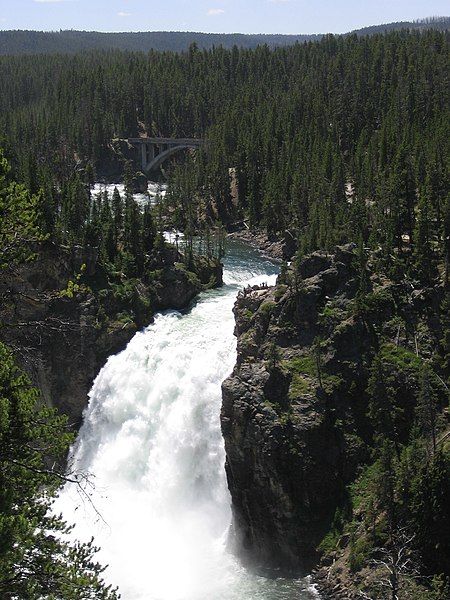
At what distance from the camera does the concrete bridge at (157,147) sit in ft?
592

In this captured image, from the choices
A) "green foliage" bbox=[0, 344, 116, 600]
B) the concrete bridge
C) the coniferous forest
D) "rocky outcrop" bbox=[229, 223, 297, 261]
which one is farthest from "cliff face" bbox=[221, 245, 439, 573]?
the concrete bridge

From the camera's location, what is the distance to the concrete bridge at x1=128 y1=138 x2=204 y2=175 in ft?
592

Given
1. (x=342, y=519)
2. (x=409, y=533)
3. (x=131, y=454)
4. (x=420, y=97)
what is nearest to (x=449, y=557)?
(x=409, y=533)

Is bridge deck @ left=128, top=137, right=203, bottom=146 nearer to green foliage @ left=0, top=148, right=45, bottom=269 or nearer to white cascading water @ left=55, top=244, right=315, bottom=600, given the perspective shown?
white cascading water @ left=55, top=244, right=315, bottom=600

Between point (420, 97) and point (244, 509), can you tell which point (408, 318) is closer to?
point (244, 509)

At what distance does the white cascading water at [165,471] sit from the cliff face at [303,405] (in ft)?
10.4

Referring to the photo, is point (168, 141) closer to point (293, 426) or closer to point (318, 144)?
point (318, 144)

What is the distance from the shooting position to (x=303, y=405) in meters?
54.8

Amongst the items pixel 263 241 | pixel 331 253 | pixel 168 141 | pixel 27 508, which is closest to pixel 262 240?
pixel 263 241

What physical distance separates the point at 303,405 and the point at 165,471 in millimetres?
14205

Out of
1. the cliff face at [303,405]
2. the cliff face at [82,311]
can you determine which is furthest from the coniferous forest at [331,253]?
the cliff face at [82,311]

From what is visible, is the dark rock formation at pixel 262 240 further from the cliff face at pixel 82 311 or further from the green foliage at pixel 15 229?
the green foliage at pixel 15 229

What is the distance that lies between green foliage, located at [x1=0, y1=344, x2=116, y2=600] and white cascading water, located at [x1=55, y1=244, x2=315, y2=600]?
27.4 metres

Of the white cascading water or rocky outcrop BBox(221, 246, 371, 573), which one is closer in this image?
the white cascading water
